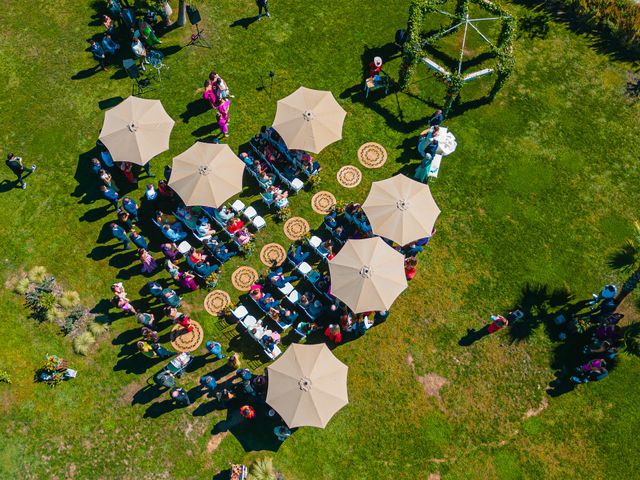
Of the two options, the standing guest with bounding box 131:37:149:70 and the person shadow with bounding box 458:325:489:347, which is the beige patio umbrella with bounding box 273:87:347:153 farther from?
the person shadow with bounding box 458:325:489:347

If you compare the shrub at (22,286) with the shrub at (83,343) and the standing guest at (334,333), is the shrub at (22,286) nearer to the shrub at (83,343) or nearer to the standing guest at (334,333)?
the shrub at (83,343)

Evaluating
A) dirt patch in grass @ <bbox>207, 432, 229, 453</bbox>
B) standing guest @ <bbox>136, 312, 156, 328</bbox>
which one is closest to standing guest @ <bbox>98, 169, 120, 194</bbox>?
standing guest @ <bbox>136, 312, 156, 328</bbox>

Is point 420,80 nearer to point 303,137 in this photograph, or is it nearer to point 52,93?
point 303,137

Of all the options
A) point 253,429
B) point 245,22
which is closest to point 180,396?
point 253,429

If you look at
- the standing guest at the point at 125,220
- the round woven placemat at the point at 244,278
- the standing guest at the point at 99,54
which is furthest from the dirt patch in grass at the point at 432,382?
the standing guest at the point at 99,54

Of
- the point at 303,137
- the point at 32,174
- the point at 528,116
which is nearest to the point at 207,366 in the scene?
the point at 303,137

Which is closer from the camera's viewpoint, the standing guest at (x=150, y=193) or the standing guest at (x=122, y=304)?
the standing guest at (x=122, y=304)
